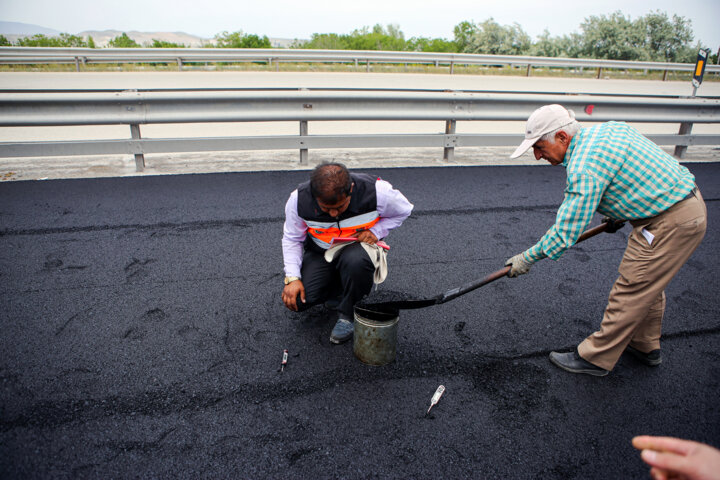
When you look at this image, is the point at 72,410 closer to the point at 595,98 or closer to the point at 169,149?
the point at 169,149

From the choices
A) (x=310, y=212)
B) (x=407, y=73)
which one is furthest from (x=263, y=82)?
(x=310, y=212)

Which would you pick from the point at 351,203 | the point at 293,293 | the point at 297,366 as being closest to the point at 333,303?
the point at 293,293

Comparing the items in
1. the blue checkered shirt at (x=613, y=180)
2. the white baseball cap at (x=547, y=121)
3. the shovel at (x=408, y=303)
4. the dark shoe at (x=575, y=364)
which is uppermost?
the white baseball cap at (x=547, y=121)

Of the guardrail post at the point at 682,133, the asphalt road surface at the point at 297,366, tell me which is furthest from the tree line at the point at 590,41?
the asphalt road surface at the point at 297,366

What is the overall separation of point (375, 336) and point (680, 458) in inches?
69.6

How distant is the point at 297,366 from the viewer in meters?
2.61

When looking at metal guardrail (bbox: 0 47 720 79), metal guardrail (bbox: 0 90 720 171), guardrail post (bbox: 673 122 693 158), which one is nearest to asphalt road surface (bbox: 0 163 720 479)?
metal guardrail (bbox: 0 90 720 171)

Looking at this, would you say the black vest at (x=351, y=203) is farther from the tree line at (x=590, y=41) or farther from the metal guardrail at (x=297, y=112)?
the tree line at (x=590, y=41)

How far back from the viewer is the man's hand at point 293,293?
2.68 metres

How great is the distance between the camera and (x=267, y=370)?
2564mm

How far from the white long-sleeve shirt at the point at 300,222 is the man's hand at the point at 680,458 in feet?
6.68

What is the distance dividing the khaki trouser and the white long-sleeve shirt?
4.24 ft

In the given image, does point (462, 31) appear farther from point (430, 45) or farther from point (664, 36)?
point (664, 36)

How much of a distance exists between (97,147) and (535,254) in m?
5.05
